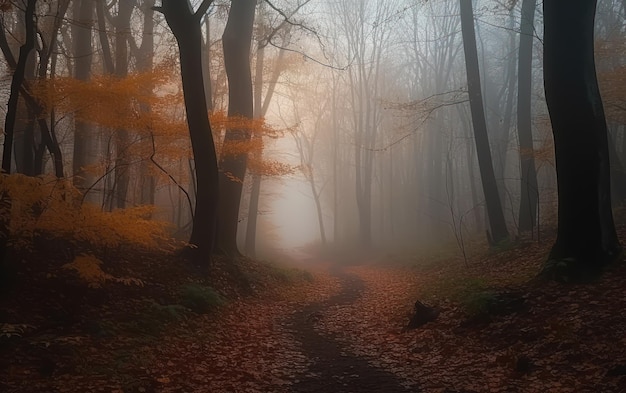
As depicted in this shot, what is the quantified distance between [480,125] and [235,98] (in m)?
8.17

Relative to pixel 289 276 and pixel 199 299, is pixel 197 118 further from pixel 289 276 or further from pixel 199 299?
pixel 289 276

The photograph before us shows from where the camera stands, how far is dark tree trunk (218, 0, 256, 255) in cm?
1351

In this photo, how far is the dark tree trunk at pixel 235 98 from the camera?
1351cm

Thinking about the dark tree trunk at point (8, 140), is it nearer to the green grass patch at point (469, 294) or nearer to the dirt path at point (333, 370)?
the dirt path at point (333, 370)

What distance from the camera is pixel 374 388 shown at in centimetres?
537

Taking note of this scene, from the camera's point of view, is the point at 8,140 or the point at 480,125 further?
the point at 480,125

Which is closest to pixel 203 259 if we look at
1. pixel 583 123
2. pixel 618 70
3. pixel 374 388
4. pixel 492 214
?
pixel 374 388

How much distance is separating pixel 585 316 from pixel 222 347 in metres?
5.48

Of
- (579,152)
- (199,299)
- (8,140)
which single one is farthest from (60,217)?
(579,152)

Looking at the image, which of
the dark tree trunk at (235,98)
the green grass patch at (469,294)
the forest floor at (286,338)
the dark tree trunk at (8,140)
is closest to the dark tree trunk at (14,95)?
the dark tree trunk at (8,140)

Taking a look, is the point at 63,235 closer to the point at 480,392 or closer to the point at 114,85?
the point at 114,85

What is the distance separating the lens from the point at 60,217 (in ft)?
24.0

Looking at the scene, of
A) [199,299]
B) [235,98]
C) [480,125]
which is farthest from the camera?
[480,125]

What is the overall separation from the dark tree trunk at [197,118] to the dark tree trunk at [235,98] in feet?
8.39
